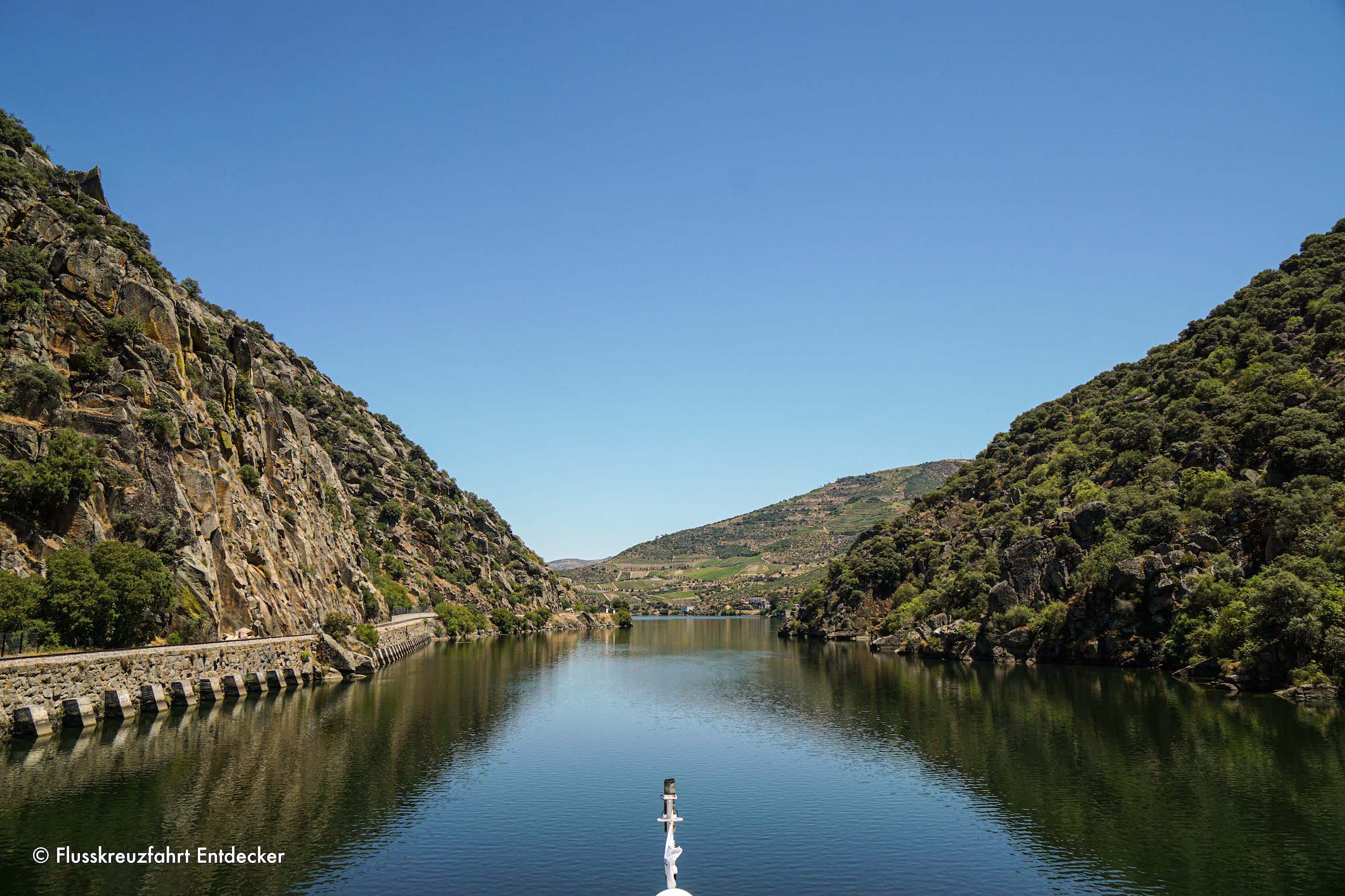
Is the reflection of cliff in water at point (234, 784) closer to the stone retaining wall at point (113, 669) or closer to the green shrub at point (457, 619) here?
the stone retaining wall at point (113, 669)

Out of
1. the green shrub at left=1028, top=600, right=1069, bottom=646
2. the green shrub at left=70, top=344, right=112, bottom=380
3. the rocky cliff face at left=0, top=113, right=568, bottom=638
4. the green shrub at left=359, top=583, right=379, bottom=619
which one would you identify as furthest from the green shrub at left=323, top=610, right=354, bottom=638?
the green shrub at left=1028, top=600, right=1069, bottom=646

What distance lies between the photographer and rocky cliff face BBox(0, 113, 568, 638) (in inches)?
2665

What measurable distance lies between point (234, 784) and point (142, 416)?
4725cm

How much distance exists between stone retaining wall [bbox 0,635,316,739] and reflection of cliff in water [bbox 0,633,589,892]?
3039mm

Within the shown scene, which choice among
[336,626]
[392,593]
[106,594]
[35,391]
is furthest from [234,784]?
[392,593]

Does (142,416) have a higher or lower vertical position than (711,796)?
higher

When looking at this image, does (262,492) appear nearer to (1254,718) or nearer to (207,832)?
(207,832)

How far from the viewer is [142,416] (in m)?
75.2

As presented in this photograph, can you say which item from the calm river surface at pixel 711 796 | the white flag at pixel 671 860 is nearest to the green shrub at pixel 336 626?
the calm river surface at pixel 711 796

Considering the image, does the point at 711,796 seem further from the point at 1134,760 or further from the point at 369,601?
the point at 369,601

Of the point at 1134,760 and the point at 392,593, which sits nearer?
the point at 1134,760

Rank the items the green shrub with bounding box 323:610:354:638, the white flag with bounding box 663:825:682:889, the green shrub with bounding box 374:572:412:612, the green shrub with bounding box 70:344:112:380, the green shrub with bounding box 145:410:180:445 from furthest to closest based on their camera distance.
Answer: the green shrub with bounding box 374:572:412:612, the green shrub with bounding box 323:610:354:638, the green shrub with bounding box 145:410:180:445, the green shrub with bounding box 70:344:112:380, the white flag with bounding box 663:825:682:889

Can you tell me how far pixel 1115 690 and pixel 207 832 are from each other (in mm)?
78772

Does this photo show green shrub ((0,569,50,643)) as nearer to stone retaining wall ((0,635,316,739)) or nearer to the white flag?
stone retaining wall ((0,635,316,739))
